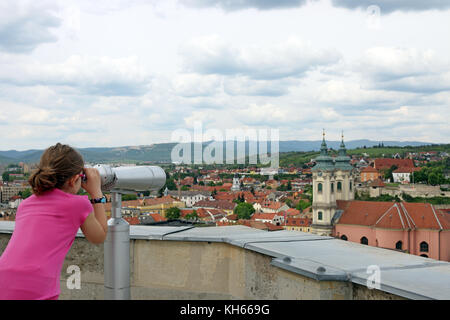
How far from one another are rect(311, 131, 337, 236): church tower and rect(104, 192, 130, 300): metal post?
4540 cm

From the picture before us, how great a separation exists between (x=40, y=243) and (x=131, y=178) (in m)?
0.55

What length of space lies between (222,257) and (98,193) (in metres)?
1.10

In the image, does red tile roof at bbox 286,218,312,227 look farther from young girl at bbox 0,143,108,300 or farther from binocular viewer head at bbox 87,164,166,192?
young girl at bbox 0,143,108,300

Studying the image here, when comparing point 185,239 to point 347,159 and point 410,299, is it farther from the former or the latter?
point 347,159

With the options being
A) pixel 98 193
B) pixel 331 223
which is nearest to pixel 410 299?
pixel 98 193

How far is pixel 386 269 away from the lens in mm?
1900

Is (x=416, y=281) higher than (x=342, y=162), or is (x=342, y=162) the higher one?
(x=342, y=162)

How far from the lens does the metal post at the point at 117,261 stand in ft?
6.21

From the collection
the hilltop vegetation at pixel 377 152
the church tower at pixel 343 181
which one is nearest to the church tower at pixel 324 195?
the church tower at pixel 343 181

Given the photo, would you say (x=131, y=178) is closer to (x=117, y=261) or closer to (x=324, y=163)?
(x=117, y=261)

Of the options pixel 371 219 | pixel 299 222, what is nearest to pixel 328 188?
pixel 371 219

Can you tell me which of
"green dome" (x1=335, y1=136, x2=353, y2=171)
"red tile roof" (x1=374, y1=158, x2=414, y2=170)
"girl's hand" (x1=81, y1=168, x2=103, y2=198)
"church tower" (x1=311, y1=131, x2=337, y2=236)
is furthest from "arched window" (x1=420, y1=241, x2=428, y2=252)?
"red tile roof" (x1=374, y1=158, x2=414, y2=170)

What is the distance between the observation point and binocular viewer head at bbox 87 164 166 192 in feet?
6.05

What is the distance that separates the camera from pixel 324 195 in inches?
1833
